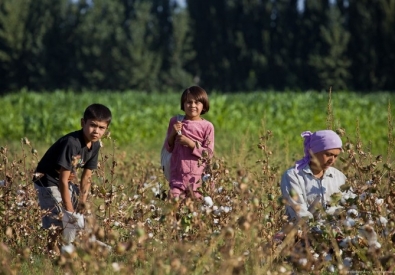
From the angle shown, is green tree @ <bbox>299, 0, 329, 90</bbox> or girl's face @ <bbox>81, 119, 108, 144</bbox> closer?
girl's face @ <bbox>81, 119, 108, 144</bbox>

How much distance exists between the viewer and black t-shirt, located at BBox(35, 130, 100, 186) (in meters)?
5.35

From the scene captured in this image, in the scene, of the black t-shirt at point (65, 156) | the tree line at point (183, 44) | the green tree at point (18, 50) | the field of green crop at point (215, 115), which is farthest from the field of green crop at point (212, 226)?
the green tree at point (18, 50)

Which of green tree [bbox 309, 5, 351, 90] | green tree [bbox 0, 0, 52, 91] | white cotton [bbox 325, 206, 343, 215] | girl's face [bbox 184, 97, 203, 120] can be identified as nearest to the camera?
white cotton [bbox 325, 206, 343, 215]

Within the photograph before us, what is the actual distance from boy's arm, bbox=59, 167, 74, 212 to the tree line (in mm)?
44772

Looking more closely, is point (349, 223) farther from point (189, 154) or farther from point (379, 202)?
point (189, 154)

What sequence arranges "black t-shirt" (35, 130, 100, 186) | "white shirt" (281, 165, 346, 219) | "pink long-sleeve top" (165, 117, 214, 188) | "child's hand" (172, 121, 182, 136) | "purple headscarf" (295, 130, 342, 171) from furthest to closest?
"pink long-sleeve top" (165, 117, 214, 188) → "child's hand" (172, 121, 182, 136) → "black t-shirt" (35, 130, 100, 186) → "white shirt" (281, 165, 346, 219) → "purple headscarf" (295, 130, 342, 171)

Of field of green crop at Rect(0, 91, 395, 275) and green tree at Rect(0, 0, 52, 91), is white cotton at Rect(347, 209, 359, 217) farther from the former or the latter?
green tree at Rect(0, 0, 52, 91)

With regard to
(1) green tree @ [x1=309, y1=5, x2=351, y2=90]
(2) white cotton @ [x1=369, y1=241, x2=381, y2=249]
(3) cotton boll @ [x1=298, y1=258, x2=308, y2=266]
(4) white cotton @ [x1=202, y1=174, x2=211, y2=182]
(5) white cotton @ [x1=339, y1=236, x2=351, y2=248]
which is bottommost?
(3) cotton boll @ [x1=298, y1=258, x2=308, y2=266]

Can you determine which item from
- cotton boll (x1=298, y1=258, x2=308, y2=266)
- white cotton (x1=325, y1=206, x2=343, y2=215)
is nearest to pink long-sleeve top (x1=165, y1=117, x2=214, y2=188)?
white cotton (x1=325, y1=206, x2=343, y2=215)

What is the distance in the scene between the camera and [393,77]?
1868 inches

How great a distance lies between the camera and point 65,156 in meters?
5.35

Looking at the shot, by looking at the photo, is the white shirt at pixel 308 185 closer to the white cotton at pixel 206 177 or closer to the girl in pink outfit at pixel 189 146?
the white cotton at pixel 206 177

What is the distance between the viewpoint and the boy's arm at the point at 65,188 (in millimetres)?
5273

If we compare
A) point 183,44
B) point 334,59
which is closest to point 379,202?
point 334,59
